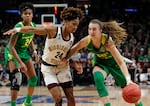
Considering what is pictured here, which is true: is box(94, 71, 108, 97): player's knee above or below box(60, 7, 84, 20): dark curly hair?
below

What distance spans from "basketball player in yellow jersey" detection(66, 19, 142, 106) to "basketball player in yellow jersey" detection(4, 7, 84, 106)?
20 centimetres

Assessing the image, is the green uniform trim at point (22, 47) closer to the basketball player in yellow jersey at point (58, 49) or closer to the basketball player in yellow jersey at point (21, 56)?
the basketball player in yellow jersey at point (21, 56)

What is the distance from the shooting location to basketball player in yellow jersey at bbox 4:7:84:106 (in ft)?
20.8

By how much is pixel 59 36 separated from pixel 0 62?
10.6 metres

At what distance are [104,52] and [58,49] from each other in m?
0.74

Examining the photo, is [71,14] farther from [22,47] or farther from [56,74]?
[22,47]

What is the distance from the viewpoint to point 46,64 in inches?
263

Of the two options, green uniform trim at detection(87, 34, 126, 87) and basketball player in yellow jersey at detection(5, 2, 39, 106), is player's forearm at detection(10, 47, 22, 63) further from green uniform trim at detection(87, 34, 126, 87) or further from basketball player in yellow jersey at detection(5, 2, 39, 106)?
green uniform trim at detection(87, 34, 126, 87)

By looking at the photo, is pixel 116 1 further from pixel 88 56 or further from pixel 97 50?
pixel 97 50

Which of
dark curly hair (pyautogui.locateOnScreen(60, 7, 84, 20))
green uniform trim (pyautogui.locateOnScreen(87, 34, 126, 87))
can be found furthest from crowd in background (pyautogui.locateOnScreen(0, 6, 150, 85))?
dark curly hair (pyautogui.locateOnScreen(60, 7, 84, 20))

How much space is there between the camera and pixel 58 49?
6492mm

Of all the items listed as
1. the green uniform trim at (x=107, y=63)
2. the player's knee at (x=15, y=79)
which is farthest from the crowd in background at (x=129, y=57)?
the green uniform trim at (x=107, y=63)

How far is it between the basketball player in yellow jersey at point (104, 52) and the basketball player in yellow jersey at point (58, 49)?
7.8 inches

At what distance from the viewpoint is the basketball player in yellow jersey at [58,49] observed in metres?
6.35
